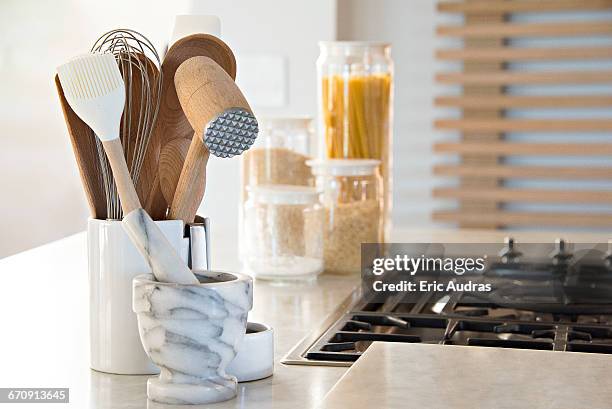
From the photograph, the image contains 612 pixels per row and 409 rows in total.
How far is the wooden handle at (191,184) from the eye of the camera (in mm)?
846

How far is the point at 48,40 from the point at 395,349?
4.29 metres

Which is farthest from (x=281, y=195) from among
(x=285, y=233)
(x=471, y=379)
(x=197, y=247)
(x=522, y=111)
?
(x=522, y=111)

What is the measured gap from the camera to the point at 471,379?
0.83m

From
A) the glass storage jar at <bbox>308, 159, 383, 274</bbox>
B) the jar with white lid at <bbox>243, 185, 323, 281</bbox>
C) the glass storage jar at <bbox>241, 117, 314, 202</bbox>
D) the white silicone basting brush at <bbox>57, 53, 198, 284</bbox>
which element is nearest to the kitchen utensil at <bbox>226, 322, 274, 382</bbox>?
the white silicone basting brush at <bbox>57, 53, 198, 284</bbox>

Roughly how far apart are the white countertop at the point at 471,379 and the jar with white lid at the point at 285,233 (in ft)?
1.69

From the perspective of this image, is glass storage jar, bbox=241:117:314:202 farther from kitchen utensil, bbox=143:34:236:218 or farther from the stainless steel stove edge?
kitchen utensil, bbox=143:34:236:218

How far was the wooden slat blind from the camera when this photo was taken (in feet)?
11.9

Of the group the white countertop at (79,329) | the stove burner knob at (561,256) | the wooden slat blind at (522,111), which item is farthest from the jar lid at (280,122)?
the wooden slat blind at (522,111)

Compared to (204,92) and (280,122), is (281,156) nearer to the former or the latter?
(280,122)

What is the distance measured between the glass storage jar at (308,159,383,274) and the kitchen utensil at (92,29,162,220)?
0.66 meters

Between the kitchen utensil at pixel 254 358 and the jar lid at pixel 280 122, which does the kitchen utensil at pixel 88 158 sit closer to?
the kitchen utensil at pixel 254 358

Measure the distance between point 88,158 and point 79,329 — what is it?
0.29 metres

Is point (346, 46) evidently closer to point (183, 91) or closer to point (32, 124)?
point (183, 91)

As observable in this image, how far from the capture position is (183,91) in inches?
31.0
